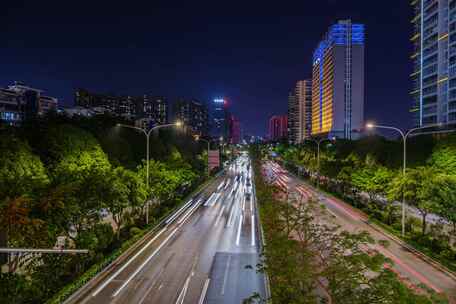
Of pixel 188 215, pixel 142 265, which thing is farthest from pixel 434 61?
pixel 142 265

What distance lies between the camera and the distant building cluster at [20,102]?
108m

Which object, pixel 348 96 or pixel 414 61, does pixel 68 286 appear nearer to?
pixel 414 61

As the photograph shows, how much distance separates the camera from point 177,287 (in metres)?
16.9

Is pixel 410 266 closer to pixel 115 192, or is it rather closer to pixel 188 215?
pixel 115 192

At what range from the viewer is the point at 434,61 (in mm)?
85625

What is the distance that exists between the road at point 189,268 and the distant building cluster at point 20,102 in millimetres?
89736

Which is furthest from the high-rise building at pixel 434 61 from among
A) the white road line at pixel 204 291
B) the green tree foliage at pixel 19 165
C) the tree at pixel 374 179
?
the green tree foliage at pixel 19 165

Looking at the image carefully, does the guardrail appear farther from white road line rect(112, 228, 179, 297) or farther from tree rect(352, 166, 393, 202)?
tree rect(352, 166, 393, 202)

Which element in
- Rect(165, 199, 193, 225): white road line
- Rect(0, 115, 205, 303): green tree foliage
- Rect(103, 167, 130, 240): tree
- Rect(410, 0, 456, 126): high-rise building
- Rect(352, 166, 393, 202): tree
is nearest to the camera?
Rect(0, 115, 205, 303): green tree foliage

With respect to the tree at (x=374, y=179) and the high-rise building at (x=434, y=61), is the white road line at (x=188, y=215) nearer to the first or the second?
the tree at (x=374, y=179)

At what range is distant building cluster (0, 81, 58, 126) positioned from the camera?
354ft

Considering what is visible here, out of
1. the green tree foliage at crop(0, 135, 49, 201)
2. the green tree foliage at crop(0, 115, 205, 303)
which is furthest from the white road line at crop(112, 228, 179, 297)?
the green tree foliage at crop(0, 135, 49, 201)

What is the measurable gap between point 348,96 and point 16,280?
167 m

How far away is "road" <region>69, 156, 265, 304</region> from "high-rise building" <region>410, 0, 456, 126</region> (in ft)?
242
